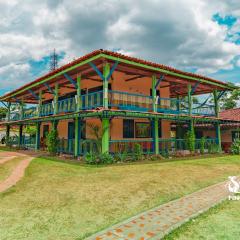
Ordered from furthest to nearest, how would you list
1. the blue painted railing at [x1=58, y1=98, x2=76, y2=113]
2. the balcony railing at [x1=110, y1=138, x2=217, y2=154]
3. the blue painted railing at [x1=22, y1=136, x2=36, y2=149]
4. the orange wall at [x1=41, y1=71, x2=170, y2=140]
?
the blue painted railing at [x1=22, y1=136, x2=36, y2=149]
the orange wall at [x1=41, y1=71, x2=170, y2=140]
the blue painted railing at [x1=58, y1=98, x2=76, y2=113]
the balcony railing at [x1=110, y1=138, x2=217, y2=154]

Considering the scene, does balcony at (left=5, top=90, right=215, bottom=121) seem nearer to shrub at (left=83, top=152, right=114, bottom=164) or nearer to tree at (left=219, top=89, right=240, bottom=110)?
shrub at (left=83, top=152, right=114, bottom=164)

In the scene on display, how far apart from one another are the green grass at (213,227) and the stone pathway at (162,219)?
7.0 inches

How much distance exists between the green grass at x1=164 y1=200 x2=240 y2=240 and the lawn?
1.36 meters

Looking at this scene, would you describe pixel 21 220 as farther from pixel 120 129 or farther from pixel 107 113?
pixel 120 129

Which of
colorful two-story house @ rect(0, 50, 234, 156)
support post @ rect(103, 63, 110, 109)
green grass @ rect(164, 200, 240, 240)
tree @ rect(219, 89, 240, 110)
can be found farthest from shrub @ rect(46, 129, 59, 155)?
tree @ rect(219, 89, 240, 110)

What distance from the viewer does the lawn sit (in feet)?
15.4

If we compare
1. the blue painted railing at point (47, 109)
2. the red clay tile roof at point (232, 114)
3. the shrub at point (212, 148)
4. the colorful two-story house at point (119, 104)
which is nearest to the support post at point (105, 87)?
the colorful two-story house at point (119, 104)

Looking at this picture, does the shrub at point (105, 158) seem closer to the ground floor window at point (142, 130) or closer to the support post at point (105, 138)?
the support post at point (105, 138)

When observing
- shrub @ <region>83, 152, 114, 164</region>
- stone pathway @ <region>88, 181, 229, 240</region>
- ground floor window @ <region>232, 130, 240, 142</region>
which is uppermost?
ground floor window @ <region>232, 130, 240, 142</region>

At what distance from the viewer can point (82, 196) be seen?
22.2ft

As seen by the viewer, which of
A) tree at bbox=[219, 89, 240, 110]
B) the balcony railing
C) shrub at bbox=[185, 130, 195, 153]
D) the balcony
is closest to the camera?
the balcony

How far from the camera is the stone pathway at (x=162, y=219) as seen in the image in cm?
423

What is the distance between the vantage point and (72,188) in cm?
759

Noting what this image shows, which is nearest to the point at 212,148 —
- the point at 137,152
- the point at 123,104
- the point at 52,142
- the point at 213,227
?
the point at 137,152
